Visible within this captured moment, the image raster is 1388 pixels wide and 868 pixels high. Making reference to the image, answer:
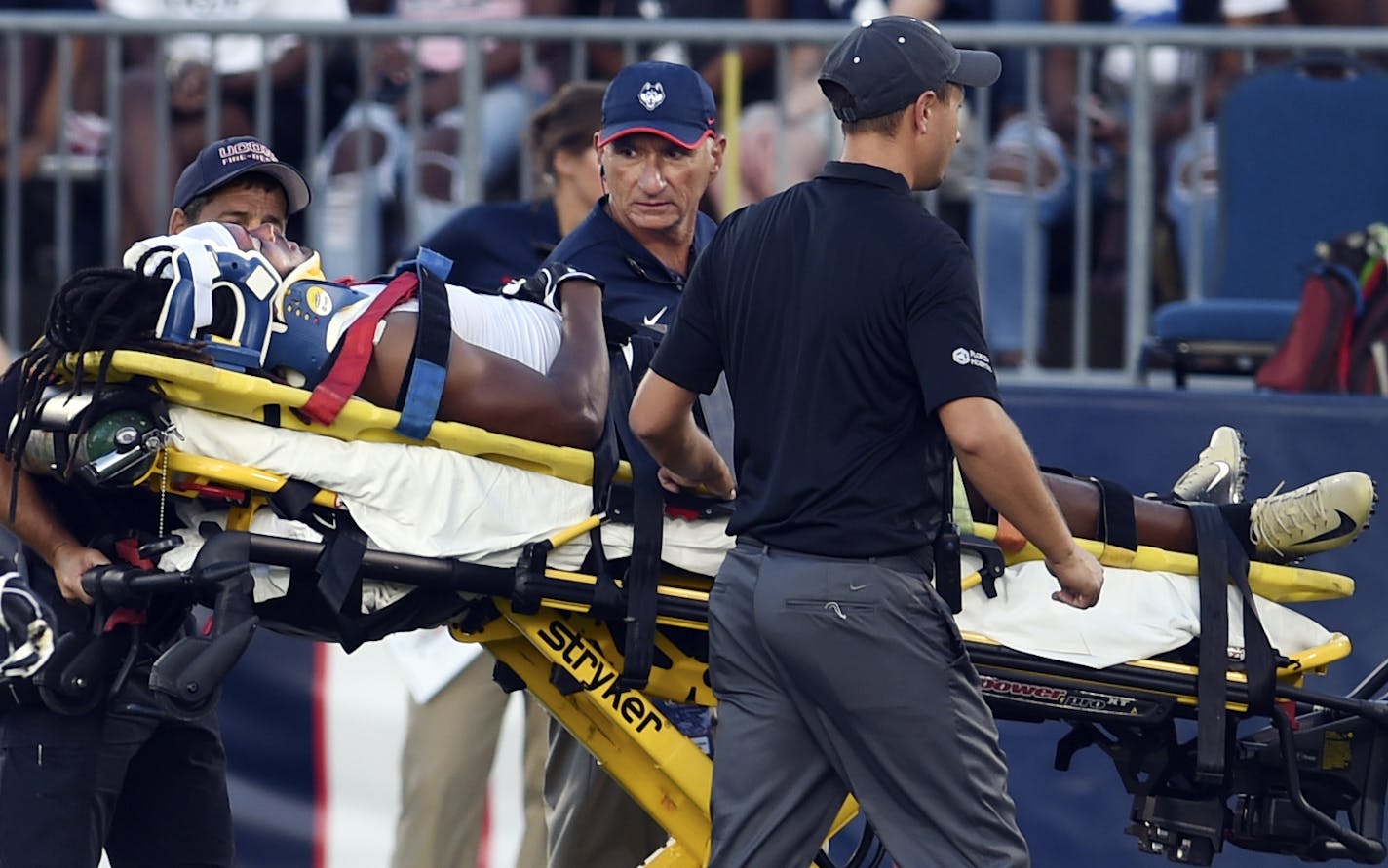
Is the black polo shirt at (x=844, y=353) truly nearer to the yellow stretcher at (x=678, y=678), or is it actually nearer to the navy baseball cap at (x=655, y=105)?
the yellow stretcher at (x=678, y=678)

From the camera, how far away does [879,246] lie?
12.2 feet

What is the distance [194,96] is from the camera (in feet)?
22.7

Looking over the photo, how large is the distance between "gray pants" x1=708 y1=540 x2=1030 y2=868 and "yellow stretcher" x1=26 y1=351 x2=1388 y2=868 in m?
0.35

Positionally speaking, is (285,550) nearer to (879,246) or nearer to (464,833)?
(879,246)

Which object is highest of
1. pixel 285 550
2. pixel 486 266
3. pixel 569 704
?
pixel 486 266

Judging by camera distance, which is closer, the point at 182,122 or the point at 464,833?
the point at 464,833

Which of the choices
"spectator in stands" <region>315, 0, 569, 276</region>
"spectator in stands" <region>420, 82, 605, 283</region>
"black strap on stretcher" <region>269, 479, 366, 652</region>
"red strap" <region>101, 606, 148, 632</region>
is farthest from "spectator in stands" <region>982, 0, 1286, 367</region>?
"red strap" <region>101, 606, 148, 632</region>

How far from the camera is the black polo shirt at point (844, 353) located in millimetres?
3695

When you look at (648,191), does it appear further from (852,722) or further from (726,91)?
(726,91)

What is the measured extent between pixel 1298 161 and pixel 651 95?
8.77ft

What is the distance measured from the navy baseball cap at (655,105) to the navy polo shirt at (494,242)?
0.78m

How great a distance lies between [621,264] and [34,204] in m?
3.13

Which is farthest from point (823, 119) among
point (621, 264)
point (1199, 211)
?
point (621, 264)

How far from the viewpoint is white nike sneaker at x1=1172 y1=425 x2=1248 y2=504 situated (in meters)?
4.75
